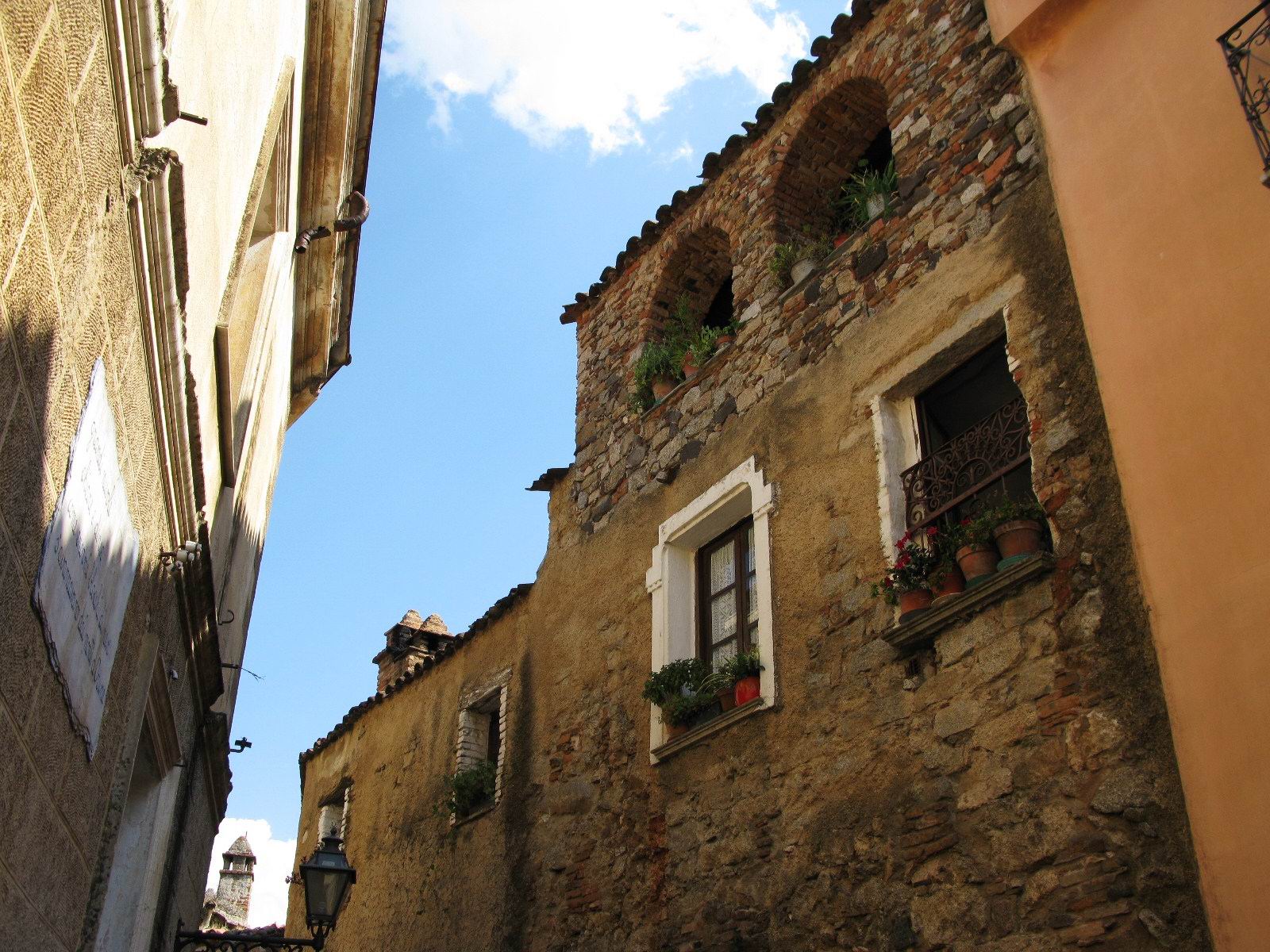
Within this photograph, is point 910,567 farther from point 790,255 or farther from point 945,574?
point 790,255

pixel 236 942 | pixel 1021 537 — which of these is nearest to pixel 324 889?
pixel 236 942

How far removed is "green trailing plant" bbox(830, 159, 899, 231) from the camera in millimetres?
7684

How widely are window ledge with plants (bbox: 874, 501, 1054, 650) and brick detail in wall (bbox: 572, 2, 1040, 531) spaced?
1.83 meters

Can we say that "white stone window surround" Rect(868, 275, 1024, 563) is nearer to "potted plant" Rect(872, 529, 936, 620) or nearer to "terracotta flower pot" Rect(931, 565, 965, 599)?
"potted plant" Rect(872, 529, 936, 620)

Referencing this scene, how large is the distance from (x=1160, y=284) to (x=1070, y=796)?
7.62 feet

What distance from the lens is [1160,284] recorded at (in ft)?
17.6

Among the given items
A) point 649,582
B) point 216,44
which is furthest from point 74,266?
point 649,582

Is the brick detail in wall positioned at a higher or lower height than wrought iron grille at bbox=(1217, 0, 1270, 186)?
higher

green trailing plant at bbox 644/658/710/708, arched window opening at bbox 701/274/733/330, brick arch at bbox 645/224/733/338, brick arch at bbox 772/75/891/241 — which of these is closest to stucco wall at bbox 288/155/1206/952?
green trailing plant at bbox 644/658/710/708

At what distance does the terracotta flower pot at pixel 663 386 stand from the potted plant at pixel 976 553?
382cm

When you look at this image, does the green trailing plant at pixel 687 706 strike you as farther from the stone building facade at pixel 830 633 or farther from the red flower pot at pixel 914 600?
the red flower pot at pixel 914 600

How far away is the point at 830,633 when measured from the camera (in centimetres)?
664

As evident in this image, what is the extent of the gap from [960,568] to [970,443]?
2.53 ft

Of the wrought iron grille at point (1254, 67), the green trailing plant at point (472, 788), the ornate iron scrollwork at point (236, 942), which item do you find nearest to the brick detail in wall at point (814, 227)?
the wrought iron grille at point (1254, 67)
